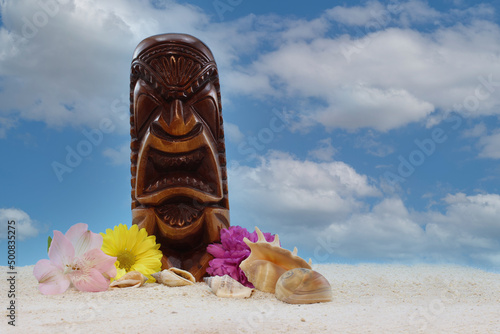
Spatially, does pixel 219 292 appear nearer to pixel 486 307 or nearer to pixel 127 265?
pixel 127 265

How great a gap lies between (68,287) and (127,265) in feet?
2.17

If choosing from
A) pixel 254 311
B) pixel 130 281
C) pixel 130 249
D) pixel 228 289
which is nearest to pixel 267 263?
pixel 228 289

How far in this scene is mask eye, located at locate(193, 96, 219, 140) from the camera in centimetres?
461

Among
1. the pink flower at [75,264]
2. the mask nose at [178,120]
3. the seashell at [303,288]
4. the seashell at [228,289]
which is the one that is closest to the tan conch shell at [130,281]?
the pink flower at [75,264]

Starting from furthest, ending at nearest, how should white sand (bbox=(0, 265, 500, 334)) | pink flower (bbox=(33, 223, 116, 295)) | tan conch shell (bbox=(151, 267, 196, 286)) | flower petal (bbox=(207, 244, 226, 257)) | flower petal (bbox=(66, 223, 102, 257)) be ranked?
1. flower petal (bbox=(207, 244, 226, 257))
2. tan conch shell (bbox=(151, 267, 196, 286))
3. flower petal (bbox=(66, 223, 102, 257))
4. pink flower (bbox=(33, 223, 116, 295))
5. white sand (bbox=(0, 265, 500, 334))

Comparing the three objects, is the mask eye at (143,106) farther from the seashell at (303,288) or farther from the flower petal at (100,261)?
the seashell at (303,288)

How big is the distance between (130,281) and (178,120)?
5.40 feet

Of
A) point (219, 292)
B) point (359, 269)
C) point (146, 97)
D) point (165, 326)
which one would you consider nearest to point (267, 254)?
point (219, 292)

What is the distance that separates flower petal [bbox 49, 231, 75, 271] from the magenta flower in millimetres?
1337

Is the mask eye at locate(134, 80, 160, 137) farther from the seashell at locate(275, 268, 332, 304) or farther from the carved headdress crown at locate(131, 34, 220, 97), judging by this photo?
the seashell at locate(275, 268, 332, 304)

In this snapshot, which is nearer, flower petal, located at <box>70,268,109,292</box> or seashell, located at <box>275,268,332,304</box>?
seashell, located at <box>275,268,332,304</box>

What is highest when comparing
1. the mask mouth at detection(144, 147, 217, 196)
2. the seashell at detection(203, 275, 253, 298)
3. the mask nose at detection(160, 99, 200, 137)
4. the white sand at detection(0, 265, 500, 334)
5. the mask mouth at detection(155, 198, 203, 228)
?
the mask nose at detection(160, 99, 200, 137)

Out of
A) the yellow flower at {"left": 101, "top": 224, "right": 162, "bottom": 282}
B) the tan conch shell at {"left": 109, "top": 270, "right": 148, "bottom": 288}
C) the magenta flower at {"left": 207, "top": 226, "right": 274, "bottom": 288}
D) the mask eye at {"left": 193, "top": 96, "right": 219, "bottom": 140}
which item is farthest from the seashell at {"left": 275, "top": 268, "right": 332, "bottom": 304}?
the mask eye at {"left": 193, "top": 96, "right": 219, "bottom": 140}

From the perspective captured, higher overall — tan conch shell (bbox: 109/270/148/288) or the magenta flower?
the magenta flower
